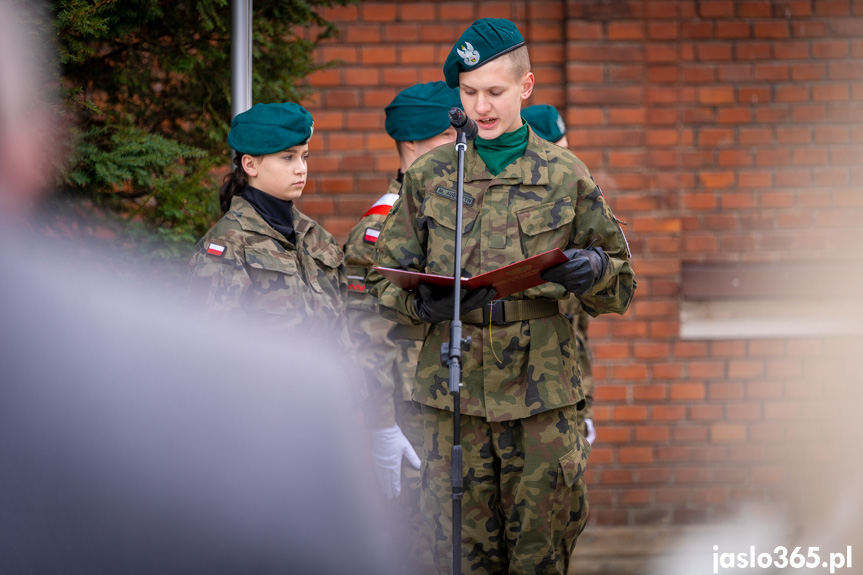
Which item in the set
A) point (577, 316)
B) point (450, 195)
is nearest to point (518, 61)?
point (450, 195)

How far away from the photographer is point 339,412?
3.91 ft

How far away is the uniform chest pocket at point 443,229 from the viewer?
88.4 inches

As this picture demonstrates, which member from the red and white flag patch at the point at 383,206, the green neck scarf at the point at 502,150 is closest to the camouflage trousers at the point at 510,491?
the green neck scarf at the point at 502,150

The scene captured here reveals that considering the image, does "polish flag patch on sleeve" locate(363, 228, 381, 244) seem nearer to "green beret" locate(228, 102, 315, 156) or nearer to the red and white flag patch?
the red and white flag patch

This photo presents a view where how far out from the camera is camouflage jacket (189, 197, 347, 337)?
2.42 meters

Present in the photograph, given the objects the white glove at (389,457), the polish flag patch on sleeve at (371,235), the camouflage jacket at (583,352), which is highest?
the polish flag patch on sleeve at (371,235)

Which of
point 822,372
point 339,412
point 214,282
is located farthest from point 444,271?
point 822,372

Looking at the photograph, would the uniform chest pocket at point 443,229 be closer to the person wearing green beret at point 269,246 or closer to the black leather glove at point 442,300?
the black leather glove at point 442,300

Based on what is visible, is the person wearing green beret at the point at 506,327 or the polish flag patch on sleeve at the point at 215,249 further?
the polish flag patch on sleeve at the point at 215,249

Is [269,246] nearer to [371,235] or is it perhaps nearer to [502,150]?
[371,235]

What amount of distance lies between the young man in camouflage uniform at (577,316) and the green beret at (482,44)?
0.84 m

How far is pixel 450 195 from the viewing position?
2268 millimetres

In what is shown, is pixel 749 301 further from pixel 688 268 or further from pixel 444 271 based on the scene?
pixel 444 271

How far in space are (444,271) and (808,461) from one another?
9.17 ft
